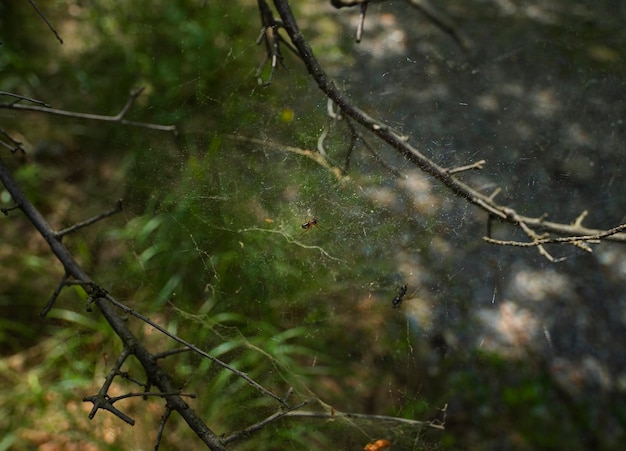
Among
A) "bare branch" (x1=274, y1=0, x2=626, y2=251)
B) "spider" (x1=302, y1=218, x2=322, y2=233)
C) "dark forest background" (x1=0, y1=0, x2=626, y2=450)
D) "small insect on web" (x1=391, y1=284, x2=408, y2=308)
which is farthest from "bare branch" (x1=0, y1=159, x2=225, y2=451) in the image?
"bare branch" (x1=274, y1=0, x2=626, y2=251)

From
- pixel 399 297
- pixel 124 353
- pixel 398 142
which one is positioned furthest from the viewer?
pixel 399 297

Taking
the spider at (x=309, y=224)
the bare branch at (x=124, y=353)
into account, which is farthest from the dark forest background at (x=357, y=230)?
the bare branch at (x=124, y=353)

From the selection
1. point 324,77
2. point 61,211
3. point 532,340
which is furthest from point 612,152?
point 61,211

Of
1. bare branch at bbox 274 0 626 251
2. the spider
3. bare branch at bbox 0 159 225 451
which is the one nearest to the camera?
bare branch at bbox 0 159 225 451

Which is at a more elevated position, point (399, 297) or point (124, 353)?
point (124, 353)

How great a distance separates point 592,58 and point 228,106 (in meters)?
1.35

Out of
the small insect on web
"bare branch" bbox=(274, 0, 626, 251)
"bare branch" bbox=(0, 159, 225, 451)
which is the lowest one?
the small insect on web

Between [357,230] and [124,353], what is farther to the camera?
[357,230]

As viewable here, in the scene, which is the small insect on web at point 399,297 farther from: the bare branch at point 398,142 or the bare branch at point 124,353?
the bare branch at point 124,353

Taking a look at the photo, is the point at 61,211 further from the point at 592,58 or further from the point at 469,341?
the point at 592,58

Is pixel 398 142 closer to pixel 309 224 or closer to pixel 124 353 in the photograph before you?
pixel 309 224

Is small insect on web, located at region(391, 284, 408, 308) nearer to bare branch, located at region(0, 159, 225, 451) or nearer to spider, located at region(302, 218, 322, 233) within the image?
spider, located at region(302, 218, 322, 233)

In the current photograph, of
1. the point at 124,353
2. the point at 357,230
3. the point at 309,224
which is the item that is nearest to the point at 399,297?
the point at 357,230

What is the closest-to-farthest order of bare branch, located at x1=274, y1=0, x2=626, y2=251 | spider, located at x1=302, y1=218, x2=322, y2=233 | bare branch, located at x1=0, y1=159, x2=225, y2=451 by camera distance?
1. bare branch, located at x1=0, y1=159, x2=225, y2=451
2. bare branch, located at x1=274, y1=0, x2=626, y2=251
3. spider, located at x1=302, y1=218, x2=322, y2=233
